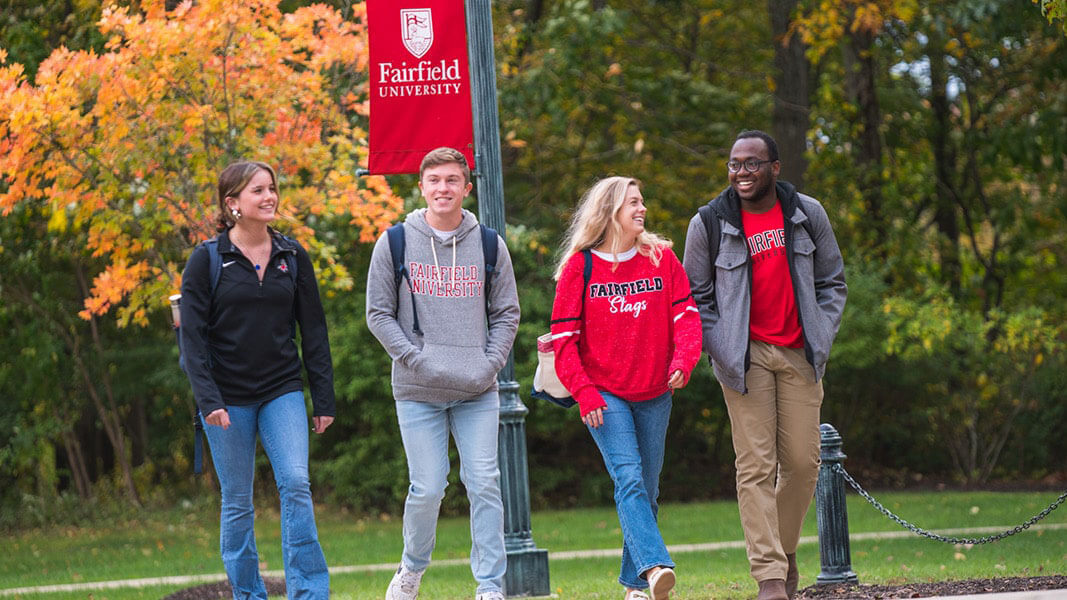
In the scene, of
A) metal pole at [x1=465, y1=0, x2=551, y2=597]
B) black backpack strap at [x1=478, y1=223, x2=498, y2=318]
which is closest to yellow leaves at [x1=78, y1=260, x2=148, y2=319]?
metal pole at [x1=465, y1=0, x2=551, y2=597]

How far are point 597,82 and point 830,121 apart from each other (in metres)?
3.47

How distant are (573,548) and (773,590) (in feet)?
23.7

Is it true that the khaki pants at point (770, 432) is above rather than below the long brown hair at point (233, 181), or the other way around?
below

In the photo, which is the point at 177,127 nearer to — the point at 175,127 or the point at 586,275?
the point at 175,127

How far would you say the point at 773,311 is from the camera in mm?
6359

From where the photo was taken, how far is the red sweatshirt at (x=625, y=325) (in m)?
6.12

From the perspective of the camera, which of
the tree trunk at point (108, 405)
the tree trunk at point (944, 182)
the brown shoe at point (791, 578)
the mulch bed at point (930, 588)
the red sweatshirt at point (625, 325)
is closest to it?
the red sweatshirt at point (625, 325)

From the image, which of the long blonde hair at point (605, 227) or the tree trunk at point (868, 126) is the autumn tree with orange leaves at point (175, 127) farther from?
the tree trunk at point (868, 126)

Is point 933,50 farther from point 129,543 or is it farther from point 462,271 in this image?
point 462,271

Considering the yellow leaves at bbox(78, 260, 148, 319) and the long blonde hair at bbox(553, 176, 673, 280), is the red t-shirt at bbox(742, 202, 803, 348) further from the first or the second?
the yellow leaves at bbox(78, 260, 148, 319)

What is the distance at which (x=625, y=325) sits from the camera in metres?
6.16

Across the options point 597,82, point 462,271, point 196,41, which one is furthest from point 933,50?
point 462,271

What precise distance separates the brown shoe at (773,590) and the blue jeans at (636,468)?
521 millimetres

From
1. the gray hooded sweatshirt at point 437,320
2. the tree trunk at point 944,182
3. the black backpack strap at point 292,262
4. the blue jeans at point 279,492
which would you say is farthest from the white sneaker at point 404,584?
the tree trunk at point 944,182
